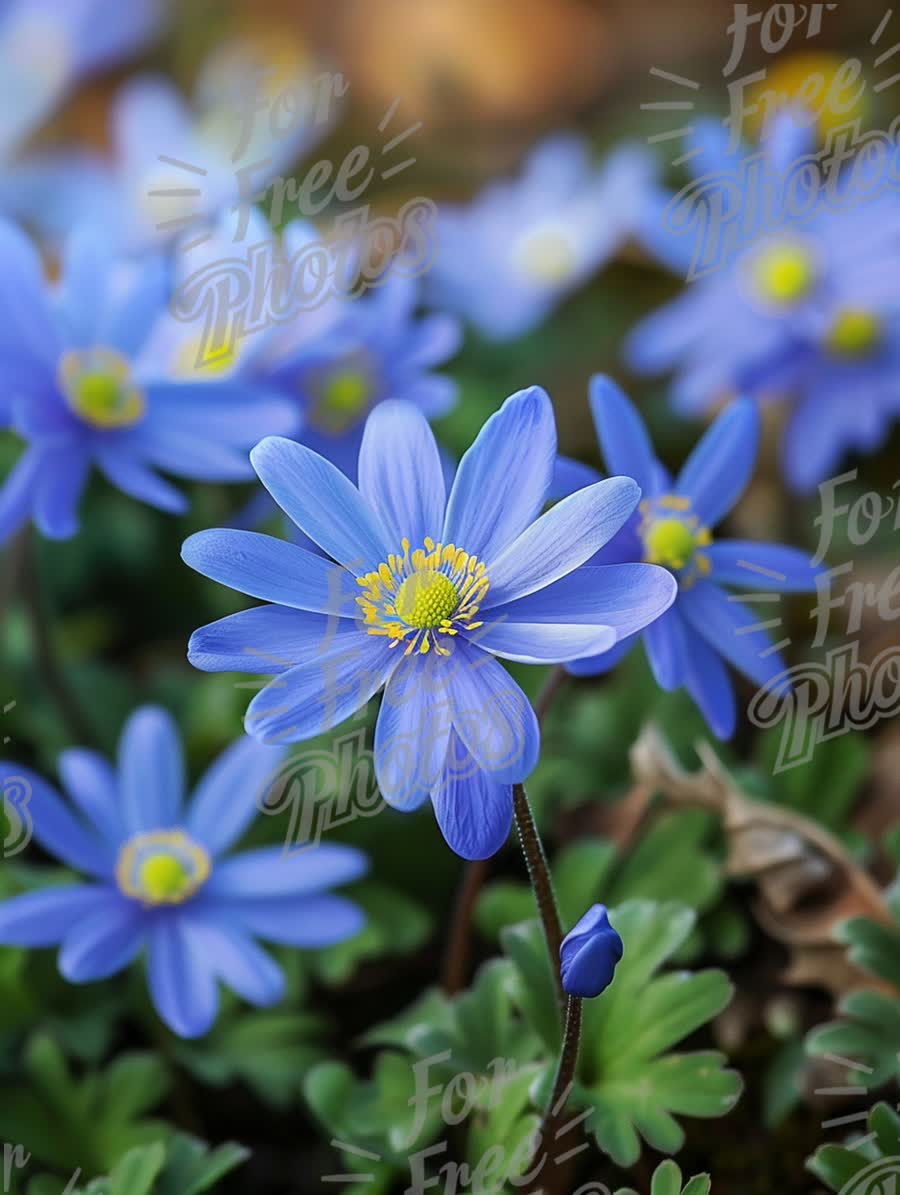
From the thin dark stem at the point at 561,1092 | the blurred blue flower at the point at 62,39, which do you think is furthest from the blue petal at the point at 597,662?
the blurred blue flower at the point at 62,39

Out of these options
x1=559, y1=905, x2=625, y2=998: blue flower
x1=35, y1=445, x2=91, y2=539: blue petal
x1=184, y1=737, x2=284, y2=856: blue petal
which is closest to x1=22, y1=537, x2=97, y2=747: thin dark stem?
x1=35, y1=445, x2=91, y2=539: blue petal

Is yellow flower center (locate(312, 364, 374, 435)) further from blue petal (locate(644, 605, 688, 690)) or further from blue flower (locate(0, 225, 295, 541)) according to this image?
→ blue petal (locate(644, 605, 688, 690))

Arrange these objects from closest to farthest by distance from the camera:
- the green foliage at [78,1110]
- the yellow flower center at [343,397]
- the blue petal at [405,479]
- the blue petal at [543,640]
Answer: the blue petal at [543,640] → the blue petal at [405,479] → the green foliage at [78,1110] → the yellow flower center at [343,397]

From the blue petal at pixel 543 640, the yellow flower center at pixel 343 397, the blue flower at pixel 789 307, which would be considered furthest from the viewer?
the blue flower at pixel 789 307

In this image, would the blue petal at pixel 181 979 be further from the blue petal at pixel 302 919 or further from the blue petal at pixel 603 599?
the blue petal at pixel 603 599

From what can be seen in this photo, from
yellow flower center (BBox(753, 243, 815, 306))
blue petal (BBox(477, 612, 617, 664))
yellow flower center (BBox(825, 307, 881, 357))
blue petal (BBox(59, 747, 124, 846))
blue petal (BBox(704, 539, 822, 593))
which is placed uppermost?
yellow flower center (BBox(753, 243, 815, 306))

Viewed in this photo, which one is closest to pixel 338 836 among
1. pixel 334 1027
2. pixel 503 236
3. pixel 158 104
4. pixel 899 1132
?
pixel 334 1027
